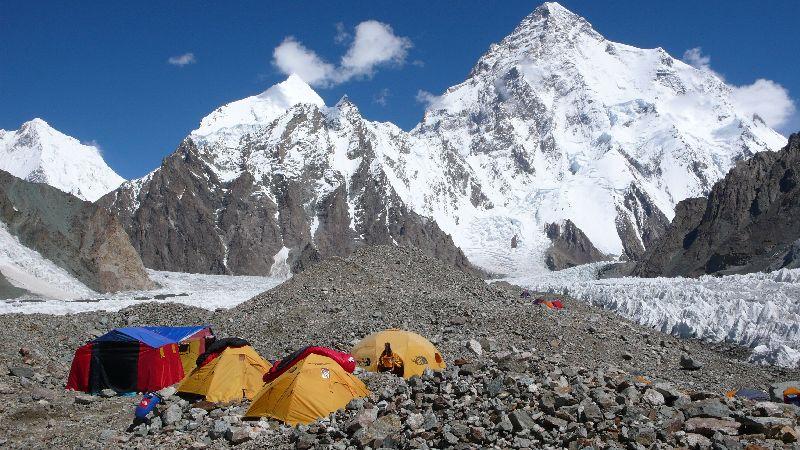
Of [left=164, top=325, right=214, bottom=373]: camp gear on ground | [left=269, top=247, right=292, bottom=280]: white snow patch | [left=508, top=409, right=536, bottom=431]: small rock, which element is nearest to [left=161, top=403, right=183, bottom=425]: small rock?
[left=164, top=325, right=214, bottom=373]: camp gear on ground

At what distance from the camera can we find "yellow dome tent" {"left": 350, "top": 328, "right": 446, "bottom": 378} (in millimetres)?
18250

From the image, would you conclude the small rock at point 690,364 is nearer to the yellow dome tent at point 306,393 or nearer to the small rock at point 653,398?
the small rock at point 653,398

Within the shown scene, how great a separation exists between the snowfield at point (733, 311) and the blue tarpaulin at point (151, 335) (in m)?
21.7

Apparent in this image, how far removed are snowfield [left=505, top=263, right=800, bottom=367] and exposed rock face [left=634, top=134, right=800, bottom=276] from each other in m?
32.5

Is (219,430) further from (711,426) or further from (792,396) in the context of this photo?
(792,396)

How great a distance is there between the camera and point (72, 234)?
8081 cm

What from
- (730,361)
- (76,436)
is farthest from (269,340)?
(730,361)

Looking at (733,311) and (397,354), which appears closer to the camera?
(397,354)

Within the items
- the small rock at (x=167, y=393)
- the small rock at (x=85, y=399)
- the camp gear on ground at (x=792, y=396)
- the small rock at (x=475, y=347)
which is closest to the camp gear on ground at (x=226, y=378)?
the small rock at (x=167, y=393)

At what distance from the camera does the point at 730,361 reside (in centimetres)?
2662

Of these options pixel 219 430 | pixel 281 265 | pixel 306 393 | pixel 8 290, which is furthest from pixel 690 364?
pixel 281 265

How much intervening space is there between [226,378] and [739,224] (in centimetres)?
10303

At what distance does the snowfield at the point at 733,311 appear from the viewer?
1102 inches

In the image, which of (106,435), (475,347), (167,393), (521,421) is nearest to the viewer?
(521,421)
